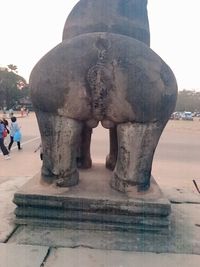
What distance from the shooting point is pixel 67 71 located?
282cm

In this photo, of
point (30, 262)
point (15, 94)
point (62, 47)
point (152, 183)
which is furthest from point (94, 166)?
point (15, 94)

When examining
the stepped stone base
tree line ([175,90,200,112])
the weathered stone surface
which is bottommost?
tree line ([175,90,200,112])

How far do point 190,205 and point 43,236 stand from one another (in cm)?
161

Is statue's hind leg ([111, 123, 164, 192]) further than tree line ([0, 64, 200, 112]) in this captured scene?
No

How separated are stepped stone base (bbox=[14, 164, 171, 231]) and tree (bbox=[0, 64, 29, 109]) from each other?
2356 inches

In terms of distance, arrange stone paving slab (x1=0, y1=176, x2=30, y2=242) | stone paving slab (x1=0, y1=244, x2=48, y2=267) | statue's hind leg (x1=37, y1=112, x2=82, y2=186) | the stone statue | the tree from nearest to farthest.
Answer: stone paving slab (x1=0, y1=244, x2=48, y2=267) < stone paving slab (x1=0, y1=176, x2=30, y2=242) < the stone statue < statue's hind leg (x1=37, y1=112, x2=82, y2=186) < the tree

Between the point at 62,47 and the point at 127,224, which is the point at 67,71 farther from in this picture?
the point at 127,224

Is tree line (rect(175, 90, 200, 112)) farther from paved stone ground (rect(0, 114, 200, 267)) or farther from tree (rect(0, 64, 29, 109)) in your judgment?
paved stone ground (rect(0, 114, 200, 267))

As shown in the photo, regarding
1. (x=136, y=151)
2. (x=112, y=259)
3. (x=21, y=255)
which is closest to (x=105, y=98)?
(x=136, y=151)

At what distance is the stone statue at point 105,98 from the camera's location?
279cm

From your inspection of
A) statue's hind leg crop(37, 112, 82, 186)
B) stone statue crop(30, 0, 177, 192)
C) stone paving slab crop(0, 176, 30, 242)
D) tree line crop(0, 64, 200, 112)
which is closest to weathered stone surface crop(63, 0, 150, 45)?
stone statue crop(30, 0, 177, 192)

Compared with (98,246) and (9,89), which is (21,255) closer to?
(98,246)

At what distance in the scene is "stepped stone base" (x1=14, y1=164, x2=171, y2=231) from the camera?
2.73 meters

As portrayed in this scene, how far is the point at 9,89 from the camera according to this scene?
60.8 m
